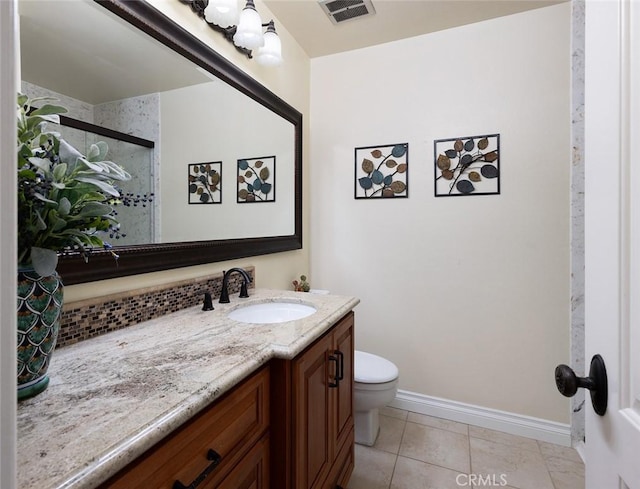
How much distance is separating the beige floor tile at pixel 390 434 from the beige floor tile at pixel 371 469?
51 mm

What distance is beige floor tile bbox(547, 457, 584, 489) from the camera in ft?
5.24

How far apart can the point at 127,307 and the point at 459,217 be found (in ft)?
6.20

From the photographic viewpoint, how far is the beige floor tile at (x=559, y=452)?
70.5 inches

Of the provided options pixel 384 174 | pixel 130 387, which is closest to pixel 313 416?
pixel 130 387

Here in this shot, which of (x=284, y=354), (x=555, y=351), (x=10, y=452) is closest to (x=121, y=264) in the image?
(x=284, y=354)

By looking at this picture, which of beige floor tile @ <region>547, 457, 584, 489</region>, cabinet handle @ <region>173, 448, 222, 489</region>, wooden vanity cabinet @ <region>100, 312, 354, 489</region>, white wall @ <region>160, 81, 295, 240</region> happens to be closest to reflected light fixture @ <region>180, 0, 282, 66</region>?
white wall @ <region>160, 81, 295, 240</region>

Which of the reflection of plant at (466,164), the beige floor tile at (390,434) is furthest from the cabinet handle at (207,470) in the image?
the reflection of plant at (466,164)

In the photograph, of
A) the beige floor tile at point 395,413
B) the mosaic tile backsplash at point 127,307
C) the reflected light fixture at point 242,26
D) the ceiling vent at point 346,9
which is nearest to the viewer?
the mosaic tile backsplash at point 127,307

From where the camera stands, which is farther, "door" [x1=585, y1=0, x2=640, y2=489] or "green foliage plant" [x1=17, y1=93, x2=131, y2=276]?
"green foliage plant" [x1=17, y1=93, x2=131, y2=276]

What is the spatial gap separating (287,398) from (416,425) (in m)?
1.51

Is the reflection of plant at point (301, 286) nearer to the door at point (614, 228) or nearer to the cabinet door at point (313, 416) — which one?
the cabinet door at point (313, 416)

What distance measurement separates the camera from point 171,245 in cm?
129

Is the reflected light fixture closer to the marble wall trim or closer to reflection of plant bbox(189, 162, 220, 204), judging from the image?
reflection of plant bbox(189, 162, 220, 204)

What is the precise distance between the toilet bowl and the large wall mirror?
2.97 ft
